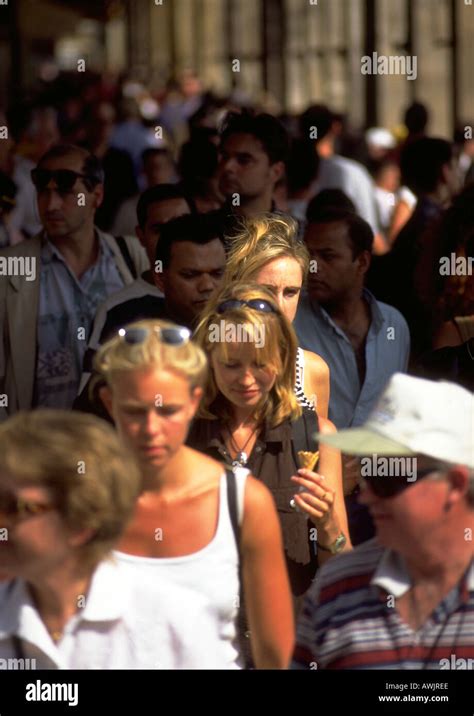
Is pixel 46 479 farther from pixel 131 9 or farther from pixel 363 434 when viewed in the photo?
pixel 131 9

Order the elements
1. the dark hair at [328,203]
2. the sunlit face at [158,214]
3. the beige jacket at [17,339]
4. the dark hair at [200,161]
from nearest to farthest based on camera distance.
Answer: the beige jacket at [17,339], the dark hair at [328,203], the sunlit face at [158,214], the dark hair at [200,161]

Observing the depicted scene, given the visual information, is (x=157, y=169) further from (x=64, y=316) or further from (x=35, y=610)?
(x=35, y=610)

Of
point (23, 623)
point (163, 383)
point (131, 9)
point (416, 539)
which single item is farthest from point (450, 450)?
point (131, 9)

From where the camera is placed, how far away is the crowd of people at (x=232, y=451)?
343cm

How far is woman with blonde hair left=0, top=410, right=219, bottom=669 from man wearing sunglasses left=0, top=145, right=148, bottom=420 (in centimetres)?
246

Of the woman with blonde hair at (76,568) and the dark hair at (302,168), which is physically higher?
the dark hair at (302,168)

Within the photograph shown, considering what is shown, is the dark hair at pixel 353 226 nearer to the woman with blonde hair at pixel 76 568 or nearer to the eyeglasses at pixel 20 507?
the woman with blonde hair at pixel 76 568

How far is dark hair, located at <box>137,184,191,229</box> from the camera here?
659 centimetres

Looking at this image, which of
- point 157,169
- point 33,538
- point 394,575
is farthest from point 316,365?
point 157,169

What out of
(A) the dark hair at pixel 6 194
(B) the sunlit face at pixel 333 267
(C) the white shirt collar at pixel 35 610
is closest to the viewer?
(C) the white shirt collar at pixel 35 610

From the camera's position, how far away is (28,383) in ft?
20.1

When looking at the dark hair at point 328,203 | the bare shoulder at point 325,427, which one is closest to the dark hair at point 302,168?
the dark hair at point 328,203

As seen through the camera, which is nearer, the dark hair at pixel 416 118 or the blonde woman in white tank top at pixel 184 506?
the blonde woman in white tank top at pixel 184 506

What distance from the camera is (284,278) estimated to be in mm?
5055
